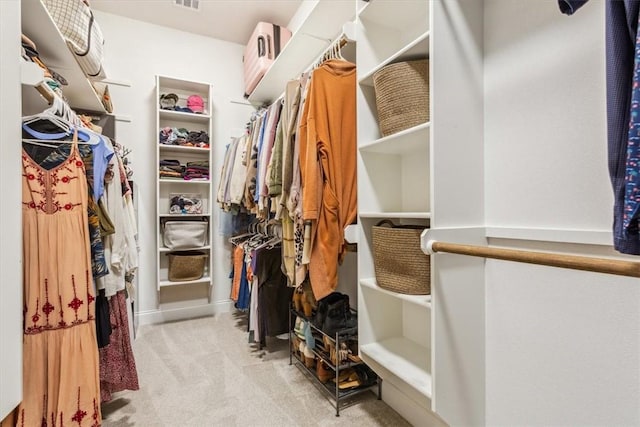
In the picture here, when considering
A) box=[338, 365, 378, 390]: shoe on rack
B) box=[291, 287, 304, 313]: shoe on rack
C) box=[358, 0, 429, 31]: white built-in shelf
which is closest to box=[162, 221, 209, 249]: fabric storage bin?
box=[291, 287, 304, 313]: shoe on rack

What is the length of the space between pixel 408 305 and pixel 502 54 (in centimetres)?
117

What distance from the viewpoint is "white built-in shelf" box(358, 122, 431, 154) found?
45.3 inches

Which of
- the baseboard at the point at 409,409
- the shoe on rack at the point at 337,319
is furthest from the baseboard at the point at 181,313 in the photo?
the baseboard at the point at 409,409

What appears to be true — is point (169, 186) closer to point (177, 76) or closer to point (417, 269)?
point (177, 76)

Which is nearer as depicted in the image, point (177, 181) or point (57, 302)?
point (57, 302)

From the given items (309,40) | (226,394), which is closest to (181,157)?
(309,40)

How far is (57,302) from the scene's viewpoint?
1162 mm

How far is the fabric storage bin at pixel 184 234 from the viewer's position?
2.92 metres

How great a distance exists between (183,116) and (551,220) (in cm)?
313

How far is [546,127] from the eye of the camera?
0.98 metres

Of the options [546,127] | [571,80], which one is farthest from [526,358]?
[571,80]

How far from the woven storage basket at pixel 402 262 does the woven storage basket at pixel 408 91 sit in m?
0.44

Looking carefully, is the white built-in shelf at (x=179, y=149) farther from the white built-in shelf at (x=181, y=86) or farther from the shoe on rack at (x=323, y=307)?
the shoe on rack at (x=323, y=307)

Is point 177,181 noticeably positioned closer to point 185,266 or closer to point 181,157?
point 181,157
